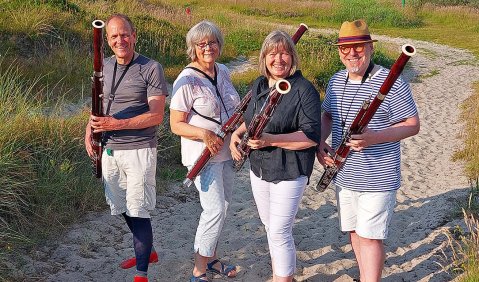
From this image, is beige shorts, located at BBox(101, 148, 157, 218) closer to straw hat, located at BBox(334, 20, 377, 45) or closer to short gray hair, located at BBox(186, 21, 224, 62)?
short gray hair, located at BBox(186, 21, 224, 62)

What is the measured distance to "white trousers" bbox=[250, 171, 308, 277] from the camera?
3367 mm

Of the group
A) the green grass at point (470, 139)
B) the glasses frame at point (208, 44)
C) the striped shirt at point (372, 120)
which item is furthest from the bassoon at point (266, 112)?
the green grass at point (470, 139)

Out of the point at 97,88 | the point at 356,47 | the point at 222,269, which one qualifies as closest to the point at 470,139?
the point at 222,269

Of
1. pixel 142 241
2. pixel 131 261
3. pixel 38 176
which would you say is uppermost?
pixel 142 241

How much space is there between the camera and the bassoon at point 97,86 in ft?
10.8

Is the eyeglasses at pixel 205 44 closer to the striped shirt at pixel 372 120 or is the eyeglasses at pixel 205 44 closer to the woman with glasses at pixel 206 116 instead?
the woman with glasses at pixel 206 116

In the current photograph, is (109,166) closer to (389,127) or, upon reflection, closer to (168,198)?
(389,127)

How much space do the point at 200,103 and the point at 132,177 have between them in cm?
66

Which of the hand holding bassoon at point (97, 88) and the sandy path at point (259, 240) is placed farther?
the sandy path at point (259, 240)

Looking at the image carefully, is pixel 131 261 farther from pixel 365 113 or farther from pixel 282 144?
pixel 365 113

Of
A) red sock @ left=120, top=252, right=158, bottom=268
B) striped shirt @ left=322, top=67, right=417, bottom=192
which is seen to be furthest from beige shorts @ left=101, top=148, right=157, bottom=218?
striped shirt @ left=322, top=67, right=417, bottom=192

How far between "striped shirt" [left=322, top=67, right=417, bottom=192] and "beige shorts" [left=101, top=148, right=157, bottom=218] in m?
1.22

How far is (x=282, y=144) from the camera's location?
3.27 meters

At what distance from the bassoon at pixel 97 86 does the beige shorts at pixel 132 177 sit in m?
0.07
